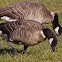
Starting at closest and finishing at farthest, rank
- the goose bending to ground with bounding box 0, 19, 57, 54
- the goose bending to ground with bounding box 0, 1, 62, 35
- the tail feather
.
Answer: the goose bending to ground with bounding box 0, 19, 57, 54 → the goose bending to ground with bounding box 0, 1, 62, 35 → the tail feather

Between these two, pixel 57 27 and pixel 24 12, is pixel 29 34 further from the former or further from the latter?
pixel 57 27

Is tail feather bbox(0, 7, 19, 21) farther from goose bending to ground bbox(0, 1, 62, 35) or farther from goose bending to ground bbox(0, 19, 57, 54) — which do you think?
goose bending to ground bbox(0, 19, 57, 54)

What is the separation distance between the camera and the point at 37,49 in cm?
1047

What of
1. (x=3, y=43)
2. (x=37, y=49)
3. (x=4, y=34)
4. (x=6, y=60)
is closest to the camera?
(x=6, y=60)

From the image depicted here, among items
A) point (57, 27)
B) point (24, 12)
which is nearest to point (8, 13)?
point (24, 12)

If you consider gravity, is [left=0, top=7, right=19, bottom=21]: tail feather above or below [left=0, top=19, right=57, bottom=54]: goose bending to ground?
below

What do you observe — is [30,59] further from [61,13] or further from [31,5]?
[61,13]

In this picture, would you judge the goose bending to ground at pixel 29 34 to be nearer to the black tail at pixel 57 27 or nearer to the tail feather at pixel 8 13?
the tail feather at pixel 8 13

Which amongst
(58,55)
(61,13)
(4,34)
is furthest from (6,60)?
(61,13)

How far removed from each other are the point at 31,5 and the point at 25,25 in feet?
13.2

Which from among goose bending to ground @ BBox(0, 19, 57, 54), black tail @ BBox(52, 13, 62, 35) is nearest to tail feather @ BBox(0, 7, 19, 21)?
black tail @ BBox(52, 13, 62, 35)

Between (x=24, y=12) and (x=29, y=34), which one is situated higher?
(x=29, y=34)

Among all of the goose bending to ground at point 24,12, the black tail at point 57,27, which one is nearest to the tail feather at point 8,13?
the goose bending to ground at point 24,12

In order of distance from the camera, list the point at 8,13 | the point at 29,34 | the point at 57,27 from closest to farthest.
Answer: the point at 29,34
the point at 8,13
the point at 57,27
